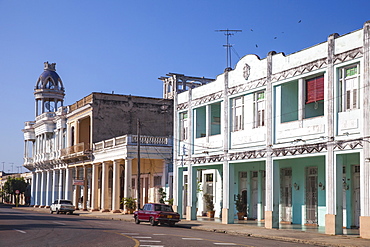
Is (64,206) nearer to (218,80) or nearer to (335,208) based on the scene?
(218,80)

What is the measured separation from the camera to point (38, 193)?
75125 millimetres

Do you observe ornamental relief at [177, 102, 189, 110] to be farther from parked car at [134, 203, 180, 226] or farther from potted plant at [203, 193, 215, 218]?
parked car at [134, 203, 180, 226]

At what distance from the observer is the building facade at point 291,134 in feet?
79.5

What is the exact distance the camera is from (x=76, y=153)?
56.6 m

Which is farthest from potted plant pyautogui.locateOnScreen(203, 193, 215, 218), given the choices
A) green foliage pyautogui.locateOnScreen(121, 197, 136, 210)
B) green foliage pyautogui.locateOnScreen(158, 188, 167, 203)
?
green foliage pyautogui.locateOnScreen(121, 197, 136, 210)

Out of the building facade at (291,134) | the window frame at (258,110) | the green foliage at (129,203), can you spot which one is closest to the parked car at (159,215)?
the building facade at (291,134)

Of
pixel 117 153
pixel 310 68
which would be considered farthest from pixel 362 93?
pixel 117 153

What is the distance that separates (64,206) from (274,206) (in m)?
26.8

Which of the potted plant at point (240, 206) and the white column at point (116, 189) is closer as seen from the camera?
the potted plant at point (240, 206)

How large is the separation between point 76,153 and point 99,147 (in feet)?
17.3

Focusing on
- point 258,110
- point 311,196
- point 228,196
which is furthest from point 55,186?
point 311,196

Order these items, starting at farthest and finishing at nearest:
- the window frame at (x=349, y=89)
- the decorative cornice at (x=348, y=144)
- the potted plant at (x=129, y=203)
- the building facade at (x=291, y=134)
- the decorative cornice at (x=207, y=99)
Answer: the potted plant at (x=129, y=203) → the decorative cornice at (x=207, y=99) → the building facade at (x=291, y=134) → the window frame at (x=349, y=89) → the decorative cornice at (x=348, y=144)

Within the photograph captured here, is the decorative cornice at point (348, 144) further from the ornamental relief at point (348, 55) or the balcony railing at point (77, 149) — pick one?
the balcony railing at point (77, 149)

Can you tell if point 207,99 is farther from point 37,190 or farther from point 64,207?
point 37,190
